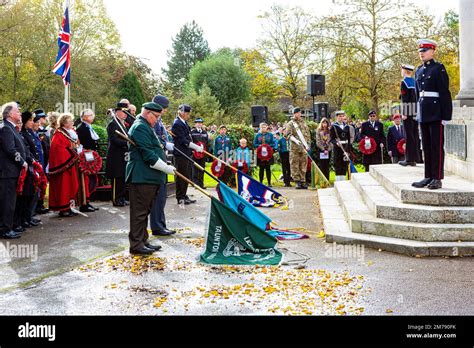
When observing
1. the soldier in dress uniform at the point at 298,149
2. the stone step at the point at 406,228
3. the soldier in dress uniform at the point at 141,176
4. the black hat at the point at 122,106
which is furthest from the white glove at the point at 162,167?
the soldier in dress uniform at the point at 298,149

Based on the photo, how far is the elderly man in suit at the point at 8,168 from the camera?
10.1 meters

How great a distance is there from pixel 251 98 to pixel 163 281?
A: 4951 centimetres

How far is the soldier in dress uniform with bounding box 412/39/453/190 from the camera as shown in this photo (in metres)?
9.30

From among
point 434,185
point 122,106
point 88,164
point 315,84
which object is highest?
point 315,84

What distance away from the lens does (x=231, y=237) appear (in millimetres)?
8102

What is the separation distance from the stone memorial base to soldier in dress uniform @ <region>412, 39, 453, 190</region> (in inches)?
13.3

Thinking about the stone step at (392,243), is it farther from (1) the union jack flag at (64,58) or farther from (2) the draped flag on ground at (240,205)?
(1) the union jack flag at (64,58)

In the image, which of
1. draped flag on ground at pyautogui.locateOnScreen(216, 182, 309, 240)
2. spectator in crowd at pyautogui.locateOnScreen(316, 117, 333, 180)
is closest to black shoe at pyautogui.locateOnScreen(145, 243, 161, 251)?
draped flag on ground at pyautogui.locateOnScreen(216, 182, 309, 240)

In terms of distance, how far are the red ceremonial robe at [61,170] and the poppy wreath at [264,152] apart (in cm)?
703

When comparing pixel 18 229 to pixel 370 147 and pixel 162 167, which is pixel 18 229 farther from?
pixel 370 147

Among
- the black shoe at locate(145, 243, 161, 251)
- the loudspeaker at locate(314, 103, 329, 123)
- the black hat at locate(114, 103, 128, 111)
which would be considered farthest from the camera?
the loudspeaker at locate(314, 103, 329, 123)

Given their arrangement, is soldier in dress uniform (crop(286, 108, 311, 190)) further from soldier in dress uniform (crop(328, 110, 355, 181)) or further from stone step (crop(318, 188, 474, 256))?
stone step (crop(318, 188, 474, 256))

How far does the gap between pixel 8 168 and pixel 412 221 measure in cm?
668

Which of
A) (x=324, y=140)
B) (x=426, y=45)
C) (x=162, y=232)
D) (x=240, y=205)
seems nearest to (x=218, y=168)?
(x=324, y=140)
